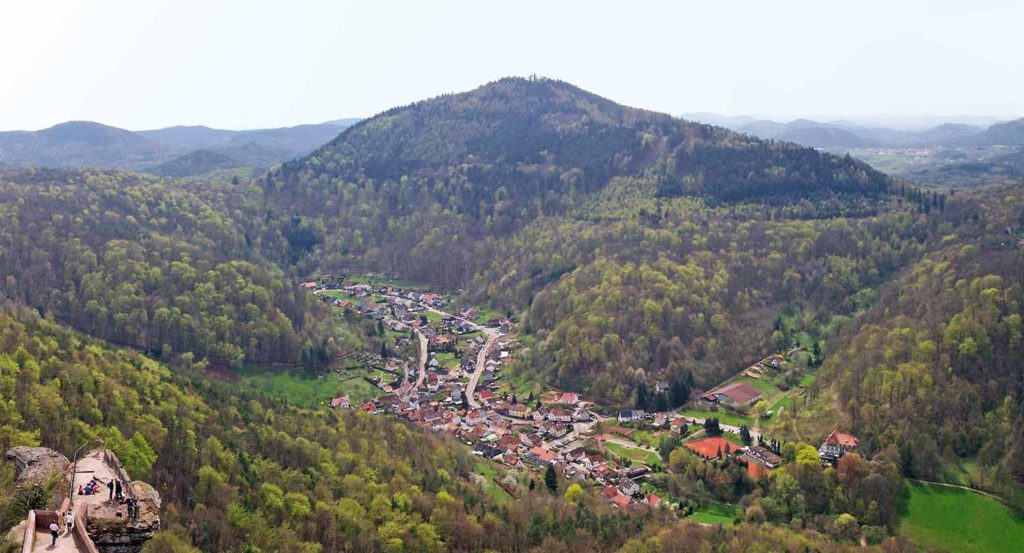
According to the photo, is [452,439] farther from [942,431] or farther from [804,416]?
[942,431]

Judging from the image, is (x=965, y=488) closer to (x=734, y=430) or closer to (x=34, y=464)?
(x=734, y=430)

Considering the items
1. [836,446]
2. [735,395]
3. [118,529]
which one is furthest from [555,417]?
[118,529]

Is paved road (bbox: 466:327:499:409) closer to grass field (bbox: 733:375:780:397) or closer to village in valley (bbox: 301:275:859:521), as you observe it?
village in valley (bbox: 301:275:859:521)

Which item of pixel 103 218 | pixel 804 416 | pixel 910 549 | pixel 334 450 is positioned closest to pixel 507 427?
pixel 334 450

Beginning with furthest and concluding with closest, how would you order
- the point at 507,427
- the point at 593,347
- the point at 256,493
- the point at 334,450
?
the point at 593,347
the point at 507,427
the point at 334,450
the point at 256,493

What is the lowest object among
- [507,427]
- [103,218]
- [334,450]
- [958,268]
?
[507,427]

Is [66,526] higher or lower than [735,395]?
higher
